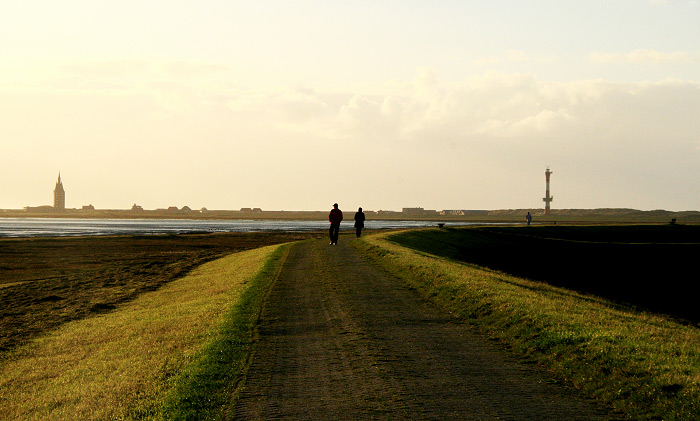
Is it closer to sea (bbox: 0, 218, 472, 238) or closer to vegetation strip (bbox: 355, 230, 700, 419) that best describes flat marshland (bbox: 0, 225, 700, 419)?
vegetation strip (bbox: 355, 230, 700, 419)

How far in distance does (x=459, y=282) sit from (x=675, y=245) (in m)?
47.9

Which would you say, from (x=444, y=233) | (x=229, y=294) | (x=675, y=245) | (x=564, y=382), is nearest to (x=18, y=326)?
(x=229, y=294)

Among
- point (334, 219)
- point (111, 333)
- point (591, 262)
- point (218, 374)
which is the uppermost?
point (334, 219)

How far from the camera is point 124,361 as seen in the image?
45.8 ft

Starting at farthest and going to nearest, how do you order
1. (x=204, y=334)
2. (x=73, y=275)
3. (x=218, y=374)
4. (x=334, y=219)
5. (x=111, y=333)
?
(x=334, y=219), (x=73, y=275), (x=111, y=333), (x=204, y=334), (x=218, y=374)

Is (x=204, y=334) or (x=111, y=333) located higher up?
(x=204, y=334)

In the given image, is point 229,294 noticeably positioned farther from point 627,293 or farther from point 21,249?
point 21,249

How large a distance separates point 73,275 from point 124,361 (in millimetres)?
23625

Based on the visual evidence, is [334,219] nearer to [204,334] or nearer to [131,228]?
[204,334]

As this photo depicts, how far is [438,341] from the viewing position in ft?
45.8

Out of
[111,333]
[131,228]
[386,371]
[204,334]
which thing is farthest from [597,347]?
[131,228]

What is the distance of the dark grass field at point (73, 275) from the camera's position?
22766 millimetres

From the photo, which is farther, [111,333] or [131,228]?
[131,228]

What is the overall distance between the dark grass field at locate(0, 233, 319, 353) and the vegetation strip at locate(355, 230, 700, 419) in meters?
13.4
